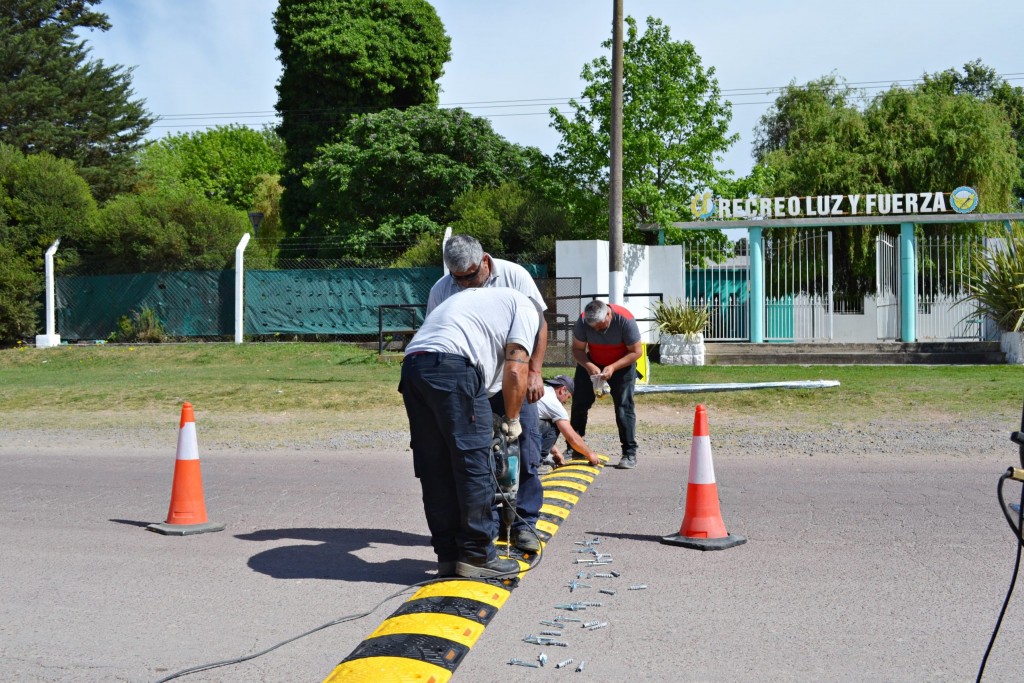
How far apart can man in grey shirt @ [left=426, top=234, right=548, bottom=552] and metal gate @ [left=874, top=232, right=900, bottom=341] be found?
16798 millimetres

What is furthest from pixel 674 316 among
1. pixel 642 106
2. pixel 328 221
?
pixel 328 221

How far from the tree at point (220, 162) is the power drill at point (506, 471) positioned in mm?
58598

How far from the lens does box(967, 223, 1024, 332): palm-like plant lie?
59.4ft

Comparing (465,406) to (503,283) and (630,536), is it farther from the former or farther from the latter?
(630,536)

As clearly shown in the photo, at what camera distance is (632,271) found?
21.1 meters

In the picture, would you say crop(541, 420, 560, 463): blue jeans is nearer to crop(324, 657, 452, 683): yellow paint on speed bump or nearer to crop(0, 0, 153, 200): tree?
crop(324, 657, 452, 683): yellow paint on speed bump

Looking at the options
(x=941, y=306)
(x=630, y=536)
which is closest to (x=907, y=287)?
(x=941, y=306)

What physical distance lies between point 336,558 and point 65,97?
45.2 meters

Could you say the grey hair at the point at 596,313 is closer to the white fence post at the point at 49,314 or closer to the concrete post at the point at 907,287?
the concrete post at the point at 907,287

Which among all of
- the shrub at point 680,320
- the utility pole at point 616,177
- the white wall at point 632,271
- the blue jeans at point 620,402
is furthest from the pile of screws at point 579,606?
the white wall at point 632,271

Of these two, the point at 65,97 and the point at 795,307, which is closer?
the point at 795,307

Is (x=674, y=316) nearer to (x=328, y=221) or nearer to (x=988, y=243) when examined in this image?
(x=988, y=243)

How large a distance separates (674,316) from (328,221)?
20.3m

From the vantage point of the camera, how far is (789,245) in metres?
22.9
